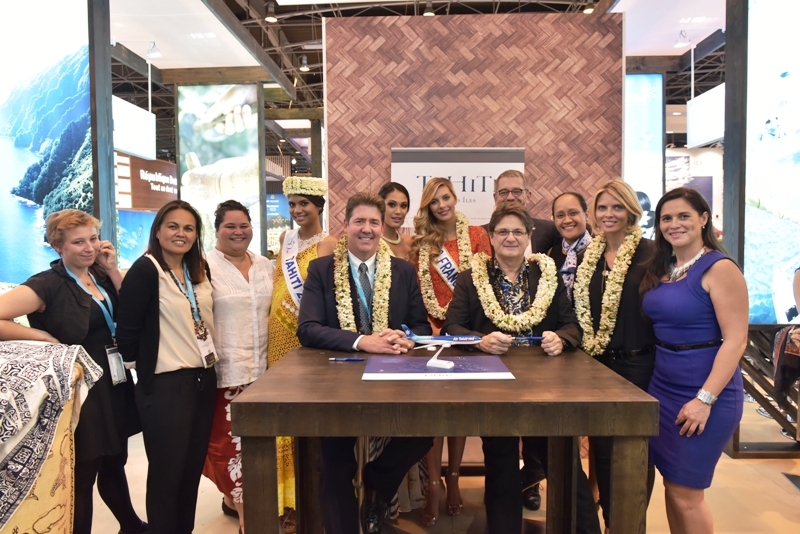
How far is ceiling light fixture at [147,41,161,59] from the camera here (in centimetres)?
604

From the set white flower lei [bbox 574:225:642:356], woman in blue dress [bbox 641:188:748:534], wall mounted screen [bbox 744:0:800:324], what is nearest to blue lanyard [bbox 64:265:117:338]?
white flower lei [bbox 574:225:642:356]

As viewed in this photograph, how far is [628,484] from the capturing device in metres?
1.45

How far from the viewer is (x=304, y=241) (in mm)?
2740

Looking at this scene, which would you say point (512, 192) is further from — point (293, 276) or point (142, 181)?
point (142, 181)

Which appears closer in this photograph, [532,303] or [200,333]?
[532,303]

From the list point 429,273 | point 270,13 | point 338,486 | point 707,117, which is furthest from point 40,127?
point 707,117

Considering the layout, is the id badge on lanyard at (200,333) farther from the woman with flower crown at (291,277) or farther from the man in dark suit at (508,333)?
the man in dark suit at (508,333)

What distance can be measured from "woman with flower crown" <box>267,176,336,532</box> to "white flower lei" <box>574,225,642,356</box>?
121 centimetres

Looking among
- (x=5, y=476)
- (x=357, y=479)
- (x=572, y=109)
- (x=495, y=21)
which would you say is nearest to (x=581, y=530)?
(x=357, y=479)

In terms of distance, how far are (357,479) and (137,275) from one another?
1210 millimetres

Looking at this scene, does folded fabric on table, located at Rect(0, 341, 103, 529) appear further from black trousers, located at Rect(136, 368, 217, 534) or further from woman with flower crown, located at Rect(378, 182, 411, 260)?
woman with flower crown, located at Rect(378, 182, 411, 260)

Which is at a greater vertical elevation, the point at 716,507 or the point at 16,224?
the point at 16,224

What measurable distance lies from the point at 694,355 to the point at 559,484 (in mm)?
716

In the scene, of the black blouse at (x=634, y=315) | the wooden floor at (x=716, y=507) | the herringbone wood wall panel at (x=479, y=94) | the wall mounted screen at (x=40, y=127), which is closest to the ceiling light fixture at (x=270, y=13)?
the herringbone wood wall panel at (x=479, y=94)
